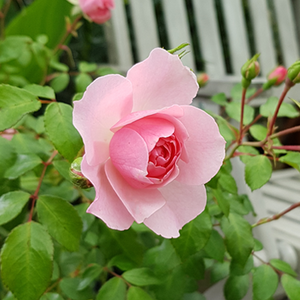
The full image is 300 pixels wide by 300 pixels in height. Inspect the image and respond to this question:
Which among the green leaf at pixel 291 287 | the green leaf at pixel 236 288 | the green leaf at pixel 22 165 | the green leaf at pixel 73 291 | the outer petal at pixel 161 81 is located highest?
the outer petal at pixel 161 81

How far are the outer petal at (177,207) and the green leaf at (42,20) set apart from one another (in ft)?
2.97

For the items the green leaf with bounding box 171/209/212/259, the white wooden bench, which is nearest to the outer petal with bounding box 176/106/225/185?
the green leaf with bounding box 171/209/212/259

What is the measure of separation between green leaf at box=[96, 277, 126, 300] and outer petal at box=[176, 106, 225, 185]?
213 mm

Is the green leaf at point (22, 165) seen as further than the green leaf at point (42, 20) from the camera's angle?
No

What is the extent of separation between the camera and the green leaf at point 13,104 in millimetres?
276

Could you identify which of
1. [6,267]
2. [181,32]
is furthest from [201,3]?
[6,267]

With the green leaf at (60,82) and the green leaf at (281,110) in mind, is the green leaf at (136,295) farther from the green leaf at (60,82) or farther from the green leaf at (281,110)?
the green leaf at (60,82)

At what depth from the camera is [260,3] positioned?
1130 mm

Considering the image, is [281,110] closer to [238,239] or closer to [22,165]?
[238,239]

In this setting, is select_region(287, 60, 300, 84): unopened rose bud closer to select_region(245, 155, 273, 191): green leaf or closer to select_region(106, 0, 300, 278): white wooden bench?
select_region(245, 155, 273, 191): green leaf

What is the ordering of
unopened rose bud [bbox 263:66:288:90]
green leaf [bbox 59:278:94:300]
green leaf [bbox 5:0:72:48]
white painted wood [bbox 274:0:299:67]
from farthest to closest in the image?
white painted wood [bbox 274:0:299:67], green leaf [bbox 5:0:72:48], unopened rose bud [bbox 263:66:288:90], green leaf [bbox 59:278:94:300]

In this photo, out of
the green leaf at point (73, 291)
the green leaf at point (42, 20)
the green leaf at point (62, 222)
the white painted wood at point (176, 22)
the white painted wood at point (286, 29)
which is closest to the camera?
the green leaf at point (62, 222)

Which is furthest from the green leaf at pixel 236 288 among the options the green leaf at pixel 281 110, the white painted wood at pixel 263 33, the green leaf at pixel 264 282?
the white painted wood at pixel 263 33

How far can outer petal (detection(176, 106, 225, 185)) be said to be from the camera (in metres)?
0.23
